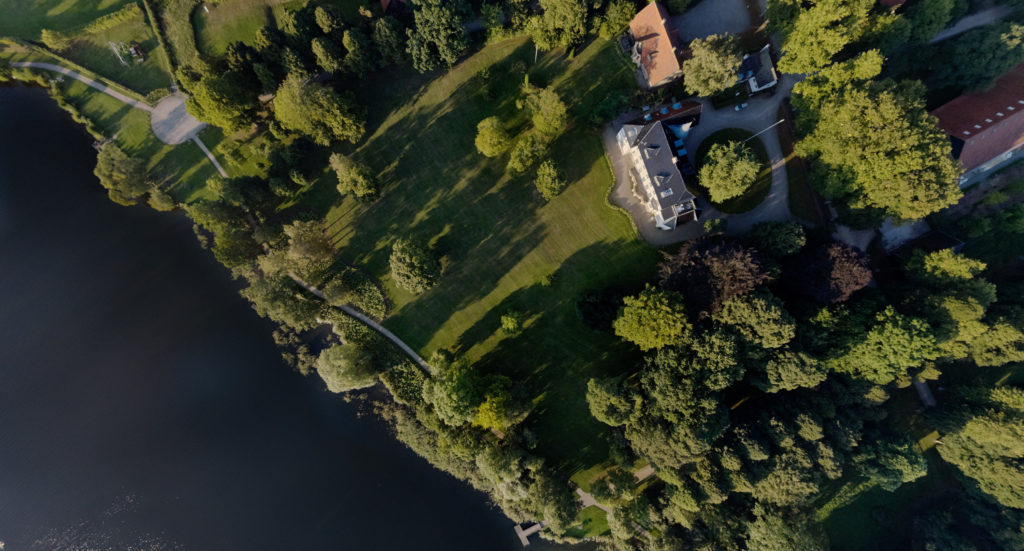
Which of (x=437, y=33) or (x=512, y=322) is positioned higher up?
(x=437, y=33)

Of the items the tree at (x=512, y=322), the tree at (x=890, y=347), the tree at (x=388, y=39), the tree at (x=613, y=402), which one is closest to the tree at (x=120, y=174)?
the tree at (x=388, y=39)

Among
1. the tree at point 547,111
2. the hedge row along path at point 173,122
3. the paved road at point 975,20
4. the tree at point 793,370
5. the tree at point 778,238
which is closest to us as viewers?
the tree at point 793,370

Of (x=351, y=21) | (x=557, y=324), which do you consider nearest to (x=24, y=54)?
(x=351, y=21)

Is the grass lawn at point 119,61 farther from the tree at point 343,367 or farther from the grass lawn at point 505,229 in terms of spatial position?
the tree at point 343,367

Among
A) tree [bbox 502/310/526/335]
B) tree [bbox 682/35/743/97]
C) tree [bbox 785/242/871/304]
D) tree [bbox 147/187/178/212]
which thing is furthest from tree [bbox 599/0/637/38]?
tree [bbox 147/187/178/212]

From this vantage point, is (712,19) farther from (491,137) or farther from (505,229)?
(505,229)

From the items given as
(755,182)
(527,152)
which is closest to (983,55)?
(755,182)
